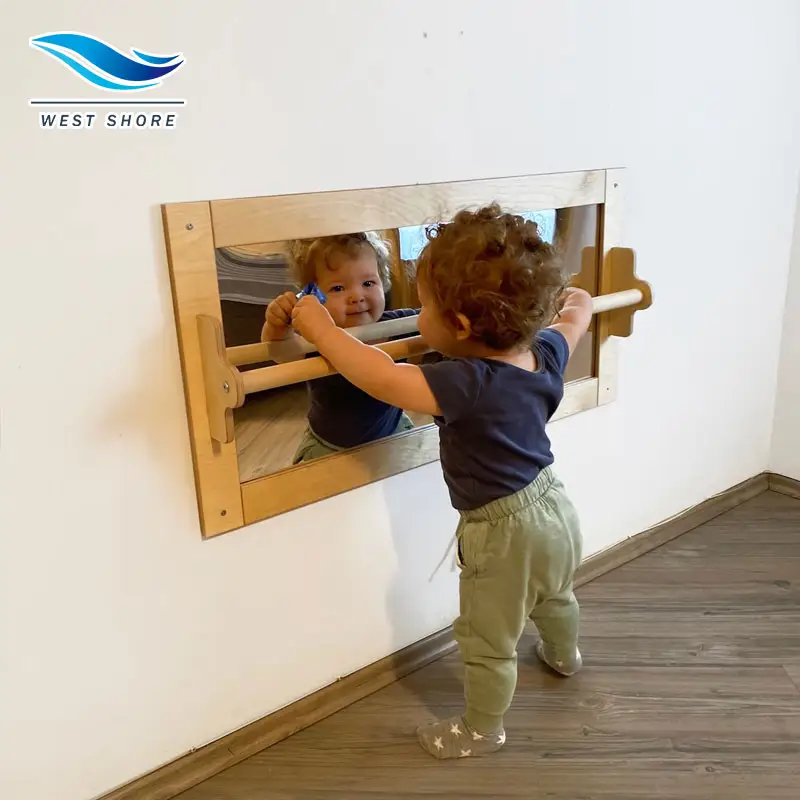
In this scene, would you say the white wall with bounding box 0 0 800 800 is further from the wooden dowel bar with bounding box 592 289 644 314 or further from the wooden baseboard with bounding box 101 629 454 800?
the wooden dowel bar with bounding box 592 289 644 314

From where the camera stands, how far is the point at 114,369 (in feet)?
3.21

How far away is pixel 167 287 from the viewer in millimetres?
998

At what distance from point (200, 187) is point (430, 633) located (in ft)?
2.86

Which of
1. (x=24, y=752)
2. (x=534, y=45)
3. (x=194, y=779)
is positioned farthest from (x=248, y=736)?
(x=534, y=45)

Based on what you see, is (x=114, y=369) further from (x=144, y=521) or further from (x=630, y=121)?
(x=630, y=121)

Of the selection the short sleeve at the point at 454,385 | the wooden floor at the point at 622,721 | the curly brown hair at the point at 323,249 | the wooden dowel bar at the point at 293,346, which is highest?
the curly brown hair at the point at 323,249

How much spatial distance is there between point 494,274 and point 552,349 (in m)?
0.20

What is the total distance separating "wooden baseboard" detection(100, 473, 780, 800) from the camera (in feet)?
3.82

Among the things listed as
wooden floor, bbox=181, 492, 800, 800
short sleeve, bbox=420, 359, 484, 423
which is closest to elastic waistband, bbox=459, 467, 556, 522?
short sleeve, bbox=420, 359, 484, 423

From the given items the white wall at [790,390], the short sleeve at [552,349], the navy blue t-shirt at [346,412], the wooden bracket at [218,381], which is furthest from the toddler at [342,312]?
the white wall at [790,390]

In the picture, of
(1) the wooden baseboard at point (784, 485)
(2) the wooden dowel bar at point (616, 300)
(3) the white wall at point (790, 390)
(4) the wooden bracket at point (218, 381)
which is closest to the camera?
(4) the wooden bracket at point (218, 381)

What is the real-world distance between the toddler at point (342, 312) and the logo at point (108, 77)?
0.26 metres

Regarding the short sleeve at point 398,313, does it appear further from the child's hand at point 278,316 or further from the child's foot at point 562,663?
the child's foot at point 562,663

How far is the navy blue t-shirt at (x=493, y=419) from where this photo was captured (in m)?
1.06
